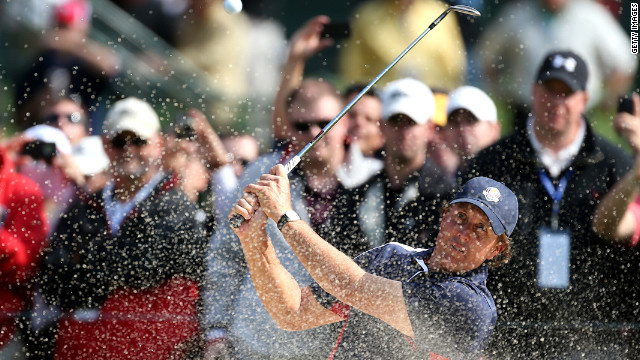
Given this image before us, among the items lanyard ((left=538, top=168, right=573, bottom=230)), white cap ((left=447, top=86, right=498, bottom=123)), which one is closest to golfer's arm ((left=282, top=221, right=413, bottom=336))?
lanyard ((left=538, top=168, right=573, bottom=230))

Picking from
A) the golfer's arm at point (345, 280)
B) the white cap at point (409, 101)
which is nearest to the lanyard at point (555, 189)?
the white cap at point (409, 101)

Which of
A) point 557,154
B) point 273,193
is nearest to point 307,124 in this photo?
point 557,154

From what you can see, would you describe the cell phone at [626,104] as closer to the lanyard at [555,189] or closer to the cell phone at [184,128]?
the lanyard at [555,189]

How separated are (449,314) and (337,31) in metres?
1.78

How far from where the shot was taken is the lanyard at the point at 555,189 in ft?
11.6

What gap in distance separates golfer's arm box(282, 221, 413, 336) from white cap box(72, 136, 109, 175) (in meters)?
1.52

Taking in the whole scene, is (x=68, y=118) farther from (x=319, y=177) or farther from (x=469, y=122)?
(x=469, y=122)

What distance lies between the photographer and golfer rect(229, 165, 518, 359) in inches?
107

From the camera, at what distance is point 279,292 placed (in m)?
2.91

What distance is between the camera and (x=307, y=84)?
12.9ft

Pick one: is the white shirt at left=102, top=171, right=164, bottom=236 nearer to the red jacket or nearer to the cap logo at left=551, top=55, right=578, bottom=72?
the red jacket

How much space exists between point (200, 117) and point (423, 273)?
1.64m

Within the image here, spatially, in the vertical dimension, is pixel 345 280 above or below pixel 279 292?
above

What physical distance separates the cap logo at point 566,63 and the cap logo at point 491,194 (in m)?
1.12
